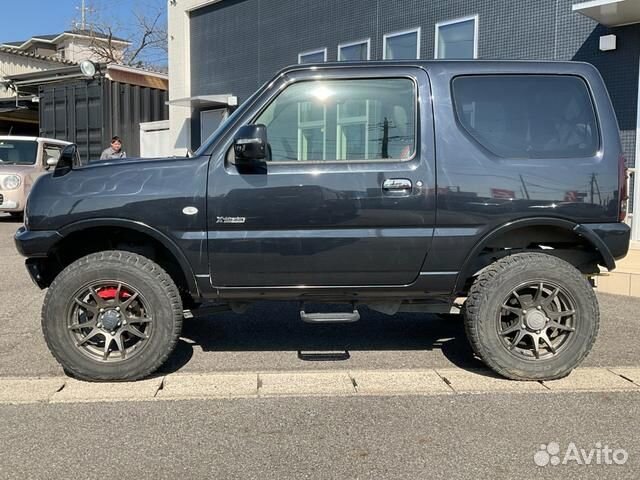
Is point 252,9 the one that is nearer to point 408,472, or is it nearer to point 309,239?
point 309,239

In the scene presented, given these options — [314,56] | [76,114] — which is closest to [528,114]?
[314,56]

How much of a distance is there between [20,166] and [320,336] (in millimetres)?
10007

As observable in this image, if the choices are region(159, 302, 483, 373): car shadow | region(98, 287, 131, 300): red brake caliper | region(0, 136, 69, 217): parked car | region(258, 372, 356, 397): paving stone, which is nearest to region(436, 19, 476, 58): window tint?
region(159, 302, 483, 373): car shadow

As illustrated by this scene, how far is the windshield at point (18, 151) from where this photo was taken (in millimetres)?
12930

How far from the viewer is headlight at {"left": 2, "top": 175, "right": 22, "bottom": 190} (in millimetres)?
11938

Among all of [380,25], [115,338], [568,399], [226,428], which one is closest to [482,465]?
[568,399]

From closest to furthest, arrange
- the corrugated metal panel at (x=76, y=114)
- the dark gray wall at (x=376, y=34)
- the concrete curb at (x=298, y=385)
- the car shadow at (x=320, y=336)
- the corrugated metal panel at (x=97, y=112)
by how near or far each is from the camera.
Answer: the concrete curb at (x=298, y=385)
the car shadow at (x=320, y=336)
the dark gray wall at (x=376, y=34)
the corrugated metal panel at (x=97, y=112)
the corrugated metal panel at (x=76, y=114)

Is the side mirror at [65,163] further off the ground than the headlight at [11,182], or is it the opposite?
the side mirror at [65,163]

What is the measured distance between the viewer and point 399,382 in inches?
158

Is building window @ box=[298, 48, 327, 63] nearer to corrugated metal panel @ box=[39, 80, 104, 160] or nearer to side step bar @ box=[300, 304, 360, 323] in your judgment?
corrugated metal panel @ box=[39, 80, 104, 160]

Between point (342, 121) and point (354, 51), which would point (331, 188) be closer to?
point (342, 121)

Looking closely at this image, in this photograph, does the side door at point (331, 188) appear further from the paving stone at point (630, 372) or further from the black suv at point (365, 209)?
the paving stone at point (630, 372)

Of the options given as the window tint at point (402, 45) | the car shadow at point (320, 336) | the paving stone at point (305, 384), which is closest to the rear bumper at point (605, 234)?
the car shadow at point (320, 336)

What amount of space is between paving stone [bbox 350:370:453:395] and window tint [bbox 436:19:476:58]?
762cm
